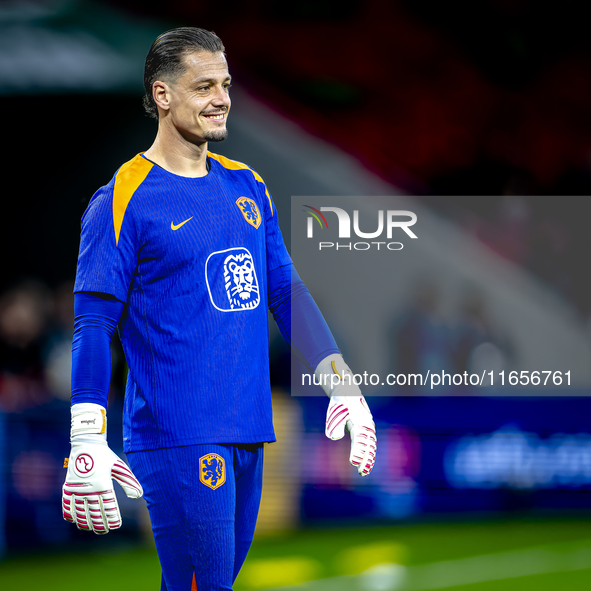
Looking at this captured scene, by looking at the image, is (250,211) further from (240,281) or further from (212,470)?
(212,470)

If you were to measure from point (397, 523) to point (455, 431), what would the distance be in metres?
0.76

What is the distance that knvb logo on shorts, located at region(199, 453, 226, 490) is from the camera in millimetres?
2086

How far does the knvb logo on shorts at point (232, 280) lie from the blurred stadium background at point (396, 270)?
9.68ft

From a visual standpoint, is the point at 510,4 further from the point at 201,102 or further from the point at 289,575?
the point at 201,102

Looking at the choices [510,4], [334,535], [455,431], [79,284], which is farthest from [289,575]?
[510,4]

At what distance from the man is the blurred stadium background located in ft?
9.10

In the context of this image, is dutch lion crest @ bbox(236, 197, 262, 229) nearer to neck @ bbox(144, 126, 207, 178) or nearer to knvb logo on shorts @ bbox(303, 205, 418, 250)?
neck @ bbox(144, 126, 207, 178)

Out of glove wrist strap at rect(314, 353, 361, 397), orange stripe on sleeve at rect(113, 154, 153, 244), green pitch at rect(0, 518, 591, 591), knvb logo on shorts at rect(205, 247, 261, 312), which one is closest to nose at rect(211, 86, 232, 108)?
orange stripe on sleeve at rect(113, 154, 153, 244)

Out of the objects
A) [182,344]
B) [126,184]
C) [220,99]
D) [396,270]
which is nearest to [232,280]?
[182,344]

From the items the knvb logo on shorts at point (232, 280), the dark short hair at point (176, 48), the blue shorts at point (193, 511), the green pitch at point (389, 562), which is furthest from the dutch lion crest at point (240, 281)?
the green pitch at point (389, 562)

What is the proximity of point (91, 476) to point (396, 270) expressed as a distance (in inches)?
222

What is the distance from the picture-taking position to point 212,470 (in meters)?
2.10

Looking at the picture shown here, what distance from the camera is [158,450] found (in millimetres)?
2127

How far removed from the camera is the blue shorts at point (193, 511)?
2.08m
